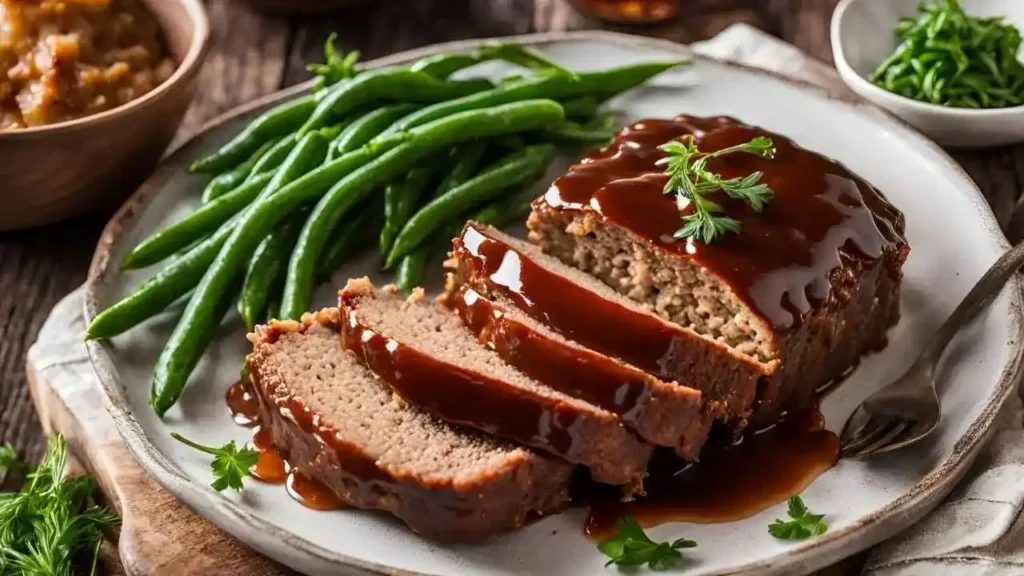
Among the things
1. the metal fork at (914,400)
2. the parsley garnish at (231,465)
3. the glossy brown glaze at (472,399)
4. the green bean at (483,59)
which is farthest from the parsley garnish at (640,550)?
the green bean at (483,59)

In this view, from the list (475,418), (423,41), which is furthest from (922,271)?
(423,41)

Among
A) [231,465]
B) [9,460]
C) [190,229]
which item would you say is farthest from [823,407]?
[9,460]

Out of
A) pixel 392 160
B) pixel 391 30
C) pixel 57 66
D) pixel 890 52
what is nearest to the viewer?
pixel 392 160

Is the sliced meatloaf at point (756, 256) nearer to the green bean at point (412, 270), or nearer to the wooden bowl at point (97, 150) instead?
the green bean at point (412, 270)

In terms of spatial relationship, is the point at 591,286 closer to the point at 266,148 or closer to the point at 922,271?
the point at 922,271

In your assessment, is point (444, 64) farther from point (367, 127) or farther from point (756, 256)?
point (756, 256)

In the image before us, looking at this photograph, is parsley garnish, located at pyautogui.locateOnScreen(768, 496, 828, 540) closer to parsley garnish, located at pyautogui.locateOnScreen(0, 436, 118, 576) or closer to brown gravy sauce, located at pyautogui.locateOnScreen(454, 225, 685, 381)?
brown gravy sauce, located at pyautogui.locateOnScreen(454, 225, 685, 381)
